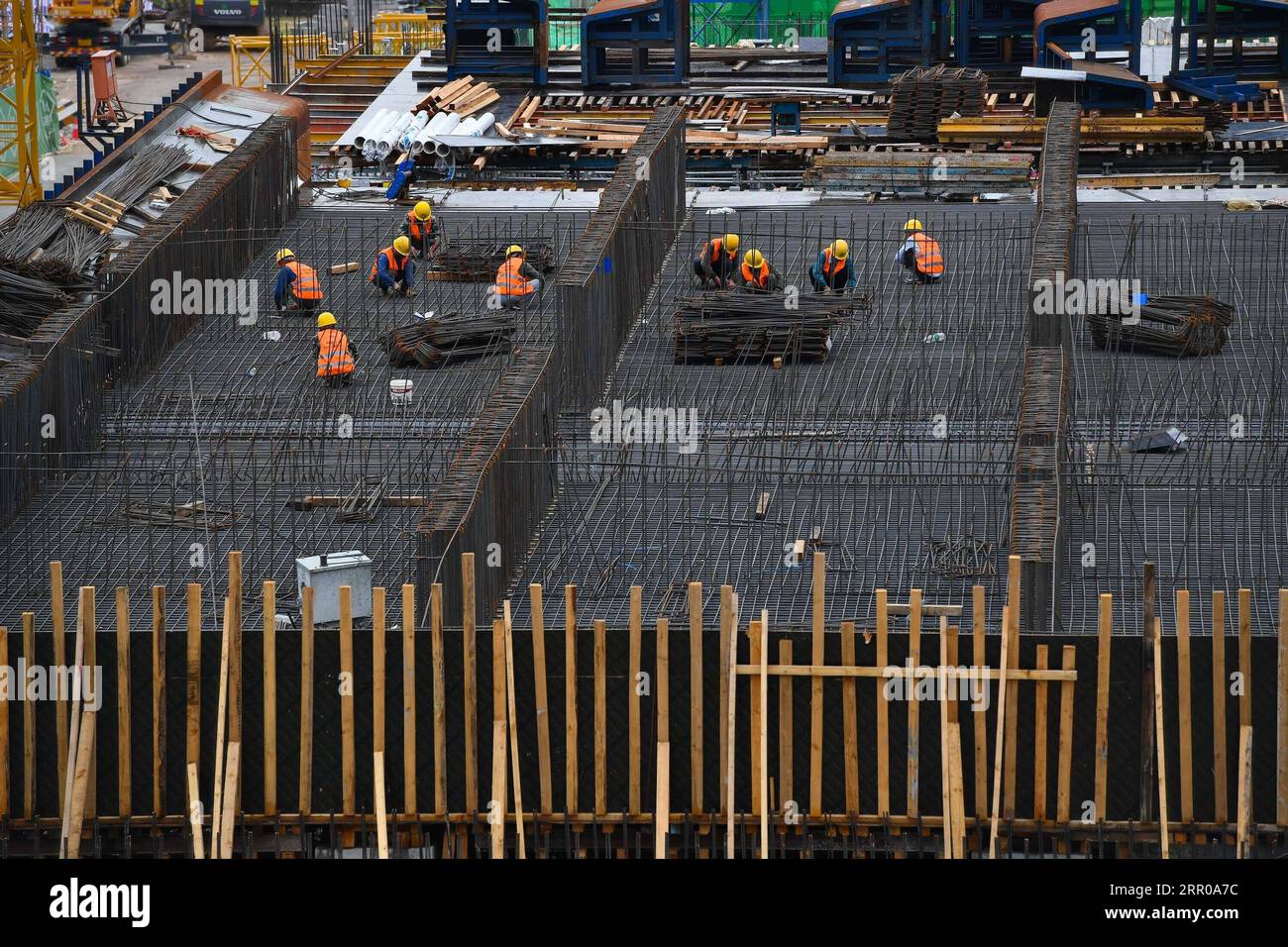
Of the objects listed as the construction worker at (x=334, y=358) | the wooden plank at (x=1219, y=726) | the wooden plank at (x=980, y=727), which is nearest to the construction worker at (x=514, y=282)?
the construction worker at (x=334, y=358)

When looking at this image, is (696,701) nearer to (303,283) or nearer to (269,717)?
(269,717)

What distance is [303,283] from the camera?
28938 millimetres

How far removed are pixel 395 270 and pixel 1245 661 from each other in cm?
1559

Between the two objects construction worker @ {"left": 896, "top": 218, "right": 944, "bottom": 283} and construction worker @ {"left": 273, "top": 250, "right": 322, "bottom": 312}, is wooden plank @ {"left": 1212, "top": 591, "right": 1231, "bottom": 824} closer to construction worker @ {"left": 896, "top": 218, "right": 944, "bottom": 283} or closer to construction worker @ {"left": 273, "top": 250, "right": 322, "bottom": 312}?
construction worker @ {"left": 896, "top": 218, "right": 944, "bottom": 283}

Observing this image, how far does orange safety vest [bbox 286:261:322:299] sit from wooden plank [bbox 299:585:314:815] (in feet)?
40.1

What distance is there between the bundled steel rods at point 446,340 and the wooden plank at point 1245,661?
40.9 ft

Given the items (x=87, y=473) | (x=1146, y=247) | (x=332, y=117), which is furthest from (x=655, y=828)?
(x=332, y=117)

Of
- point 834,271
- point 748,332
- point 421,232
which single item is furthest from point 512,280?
point 834,271

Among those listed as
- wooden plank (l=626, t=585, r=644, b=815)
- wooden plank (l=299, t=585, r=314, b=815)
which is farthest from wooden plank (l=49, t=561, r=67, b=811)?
wooden plank (l=626, t=585, r=644, b=815)

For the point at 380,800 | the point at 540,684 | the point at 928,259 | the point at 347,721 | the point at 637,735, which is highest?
the point at 928,259

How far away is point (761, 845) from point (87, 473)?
10067mm

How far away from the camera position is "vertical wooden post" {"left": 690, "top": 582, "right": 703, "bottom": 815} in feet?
55.5

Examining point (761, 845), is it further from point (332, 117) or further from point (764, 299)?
point (332, 117)

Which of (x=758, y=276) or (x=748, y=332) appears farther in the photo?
(x=758, y=276)
